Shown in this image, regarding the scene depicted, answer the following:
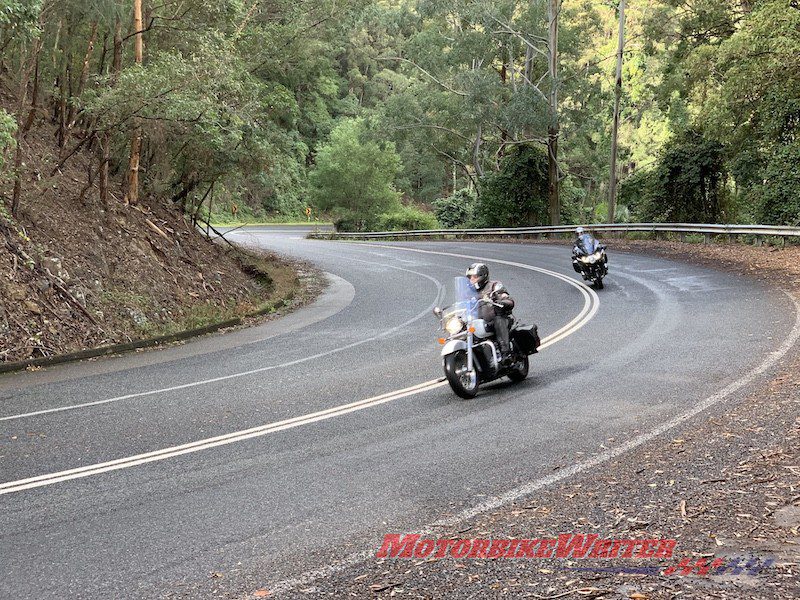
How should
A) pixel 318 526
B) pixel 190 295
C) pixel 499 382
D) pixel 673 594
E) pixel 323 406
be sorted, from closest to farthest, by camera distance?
pixel 673 594 < pixel 318 526 < pixel 323 406 < pixel 499 382 < pixel 190 295

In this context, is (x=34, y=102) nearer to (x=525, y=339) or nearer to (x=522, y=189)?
(x=525, y=339)

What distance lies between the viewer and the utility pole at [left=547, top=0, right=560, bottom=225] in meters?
41.7

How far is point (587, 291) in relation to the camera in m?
19.9

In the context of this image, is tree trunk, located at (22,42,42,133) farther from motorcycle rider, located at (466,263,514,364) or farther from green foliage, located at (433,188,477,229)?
green foliage, located at (433,188,477,229)

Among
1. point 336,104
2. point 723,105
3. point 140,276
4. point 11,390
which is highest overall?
point 336,104

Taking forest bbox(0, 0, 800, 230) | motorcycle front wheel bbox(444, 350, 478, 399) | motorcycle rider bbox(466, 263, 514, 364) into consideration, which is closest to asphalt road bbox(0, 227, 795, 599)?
motorcycle front wheel bbox(444, 350, 478, 399)

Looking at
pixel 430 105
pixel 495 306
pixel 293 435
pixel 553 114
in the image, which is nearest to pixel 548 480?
pixel 293 435

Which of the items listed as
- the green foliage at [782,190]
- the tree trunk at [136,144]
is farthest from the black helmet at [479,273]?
the green foliage at [782,190]

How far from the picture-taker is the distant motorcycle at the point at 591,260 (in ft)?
66.8

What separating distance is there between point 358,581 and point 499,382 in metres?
6.48

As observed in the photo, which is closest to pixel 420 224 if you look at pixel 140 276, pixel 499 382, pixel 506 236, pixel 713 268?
pixel 506 236

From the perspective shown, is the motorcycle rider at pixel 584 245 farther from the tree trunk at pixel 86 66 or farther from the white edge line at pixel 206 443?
the tree trunk at pixel 86 66

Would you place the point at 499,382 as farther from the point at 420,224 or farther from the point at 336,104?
the point at 336,104

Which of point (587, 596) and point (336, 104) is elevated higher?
point (336, 104)
